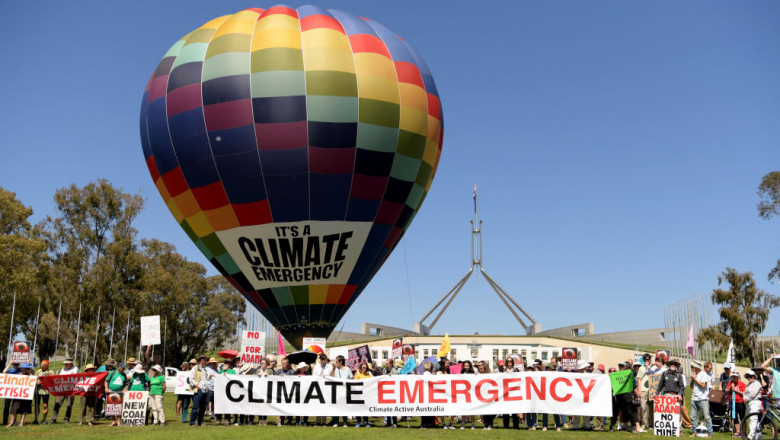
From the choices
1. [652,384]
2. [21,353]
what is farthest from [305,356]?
[652,384]

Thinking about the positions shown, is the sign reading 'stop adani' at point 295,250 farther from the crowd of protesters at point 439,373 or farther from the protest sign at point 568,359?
the protest sign at point 568,359

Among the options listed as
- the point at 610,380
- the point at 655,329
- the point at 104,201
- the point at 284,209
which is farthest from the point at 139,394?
the point at 655,329

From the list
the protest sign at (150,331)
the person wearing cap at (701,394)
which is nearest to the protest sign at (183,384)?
the protest sign at (150,331)

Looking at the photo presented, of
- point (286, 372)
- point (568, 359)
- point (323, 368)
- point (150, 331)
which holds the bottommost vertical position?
point (286, 372)

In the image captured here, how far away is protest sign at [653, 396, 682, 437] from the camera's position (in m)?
14.5

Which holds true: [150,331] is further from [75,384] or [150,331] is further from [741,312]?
[741,312]

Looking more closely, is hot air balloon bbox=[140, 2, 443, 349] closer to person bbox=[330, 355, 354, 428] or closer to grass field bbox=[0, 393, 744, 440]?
person bbox=[330, 355, 354, 428]

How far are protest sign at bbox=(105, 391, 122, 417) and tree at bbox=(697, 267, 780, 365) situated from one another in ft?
166

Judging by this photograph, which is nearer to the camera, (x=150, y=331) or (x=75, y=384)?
(x=75, y=384)

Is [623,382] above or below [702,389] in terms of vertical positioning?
above

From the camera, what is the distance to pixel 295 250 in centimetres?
2333

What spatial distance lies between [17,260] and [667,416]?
42987 mm

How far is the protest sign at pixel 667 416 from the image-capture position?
47.7ft

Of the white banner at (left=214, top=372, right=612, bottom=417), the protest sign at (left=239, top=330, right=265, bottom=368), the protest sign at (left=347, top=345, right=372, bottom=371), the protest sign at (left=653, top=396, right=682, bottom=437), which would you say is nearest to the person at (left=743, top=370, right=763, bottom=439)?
the protest sign at (left=653, top=396, right=682, bottom=437)
